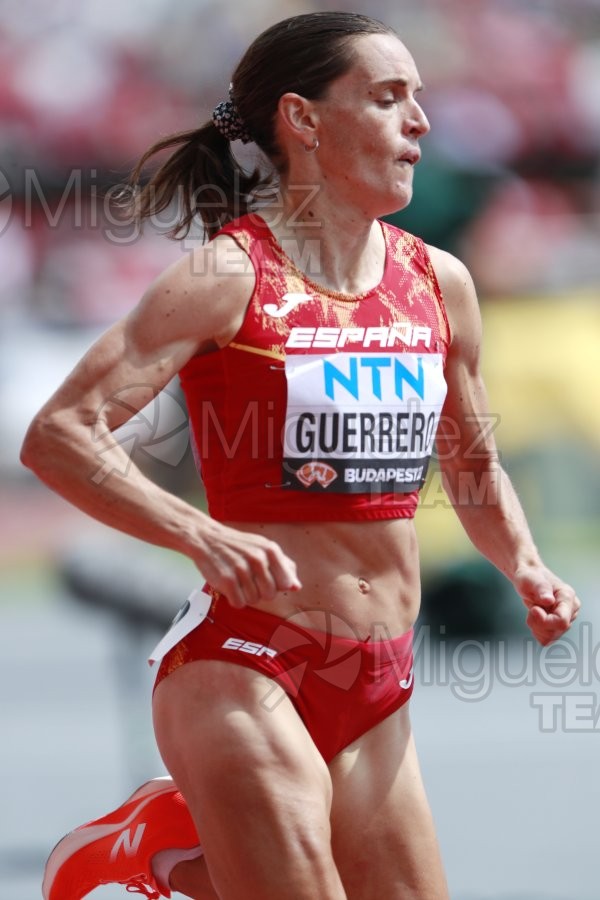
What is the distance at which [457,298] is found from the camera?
2.71m

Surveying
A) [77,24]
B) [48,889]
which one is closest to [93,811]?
[48,889]

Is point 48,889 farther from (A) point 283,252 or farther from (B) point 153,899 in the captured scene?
(A) point 283,252

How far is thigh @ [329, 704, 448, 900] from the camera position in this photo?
2.51 m

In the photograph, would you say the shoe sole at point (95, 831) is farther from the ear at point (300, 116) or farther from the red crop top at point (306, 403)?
the ear at point (300, 116)

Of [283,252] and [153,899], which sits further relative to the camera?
[153,899]

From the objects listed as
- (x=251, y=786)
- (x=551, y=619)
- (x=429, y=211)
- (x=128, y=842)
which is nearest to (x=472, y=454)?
(x=551, y=619)

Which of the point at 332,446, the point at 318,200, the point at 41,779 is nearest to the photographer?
the point at 332,446

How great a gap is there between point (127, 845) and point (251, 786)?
73 cm

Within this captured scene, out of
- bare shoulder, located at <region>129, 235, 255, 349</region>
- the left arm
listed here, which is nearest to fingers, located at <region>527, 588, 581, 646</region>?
the left arm

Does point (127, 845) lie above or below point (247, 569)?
below

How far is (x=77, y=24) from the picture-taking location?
7.11 metres

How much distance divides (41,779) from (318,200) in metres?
2.99

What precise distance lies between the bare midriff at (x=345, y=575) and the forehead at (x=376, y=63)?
2.46 feet

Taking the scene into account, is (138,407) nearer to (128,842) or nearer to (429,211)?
(128,842)
